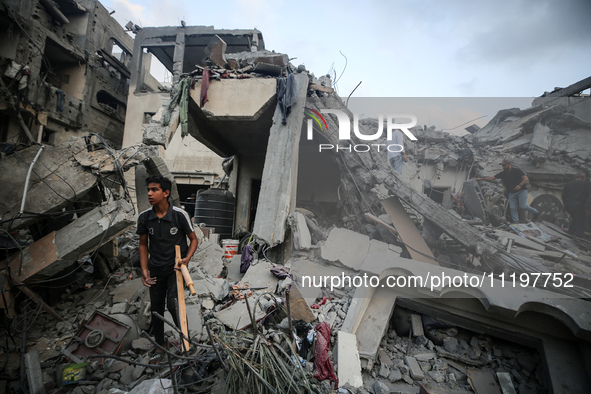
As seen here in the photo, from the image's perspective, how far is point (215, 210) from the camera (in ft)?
25.3

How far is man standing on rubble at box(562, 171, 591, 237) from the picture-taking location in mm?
6742

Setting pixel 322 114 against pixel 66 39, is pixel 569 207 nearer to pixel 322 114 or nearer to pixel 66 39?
pixel 322 114

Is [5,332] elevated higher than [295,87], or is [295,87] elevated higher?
[295,87]

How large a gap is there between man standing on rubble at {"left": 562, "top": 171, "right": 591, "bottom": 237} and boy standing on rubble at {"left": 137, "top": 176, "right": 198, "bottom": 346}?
9.69 m

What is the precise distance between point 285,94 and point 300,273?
12.6ft

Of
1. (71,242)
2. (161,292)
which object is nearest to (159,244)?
(161,292)

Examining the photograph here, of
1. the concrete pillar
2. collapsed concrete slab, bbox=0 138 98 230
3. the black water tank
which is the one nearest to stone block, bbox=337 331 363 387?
collapsed concrete slab, bbox=0 138 98 230

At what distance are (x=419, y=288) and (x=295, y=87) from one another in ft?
15.6

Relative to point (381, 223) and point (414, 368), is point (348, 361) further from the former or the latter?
point (381, 223)

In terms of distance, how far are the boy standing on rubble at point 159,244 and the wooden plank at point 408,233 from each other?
4932mm

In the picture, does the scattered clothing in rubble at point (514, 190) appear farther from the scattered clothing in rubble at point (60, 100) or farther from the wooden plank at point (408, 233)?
the scattered clothing in rubble at point (60, 100)

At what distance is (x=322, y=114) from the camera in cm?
701

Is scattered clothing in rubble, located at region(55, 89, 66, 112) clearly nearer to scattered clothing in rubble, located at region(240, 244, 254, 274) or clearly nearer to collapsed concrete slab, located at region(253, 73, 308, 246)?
collapsed concrete slab, located at region(253, 73, 308, 246)

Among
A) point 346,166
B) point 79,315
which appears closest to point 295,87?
point 346,166
